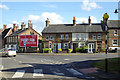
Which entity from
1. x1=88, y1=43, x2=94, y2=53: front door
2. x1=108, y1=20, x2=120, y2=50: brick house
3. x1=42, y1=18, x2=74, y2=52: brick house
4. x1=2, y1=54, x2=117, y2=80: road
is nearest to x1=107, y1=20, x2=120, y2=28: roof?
x1=108, y1=20, x2=120, y2=50: brick house

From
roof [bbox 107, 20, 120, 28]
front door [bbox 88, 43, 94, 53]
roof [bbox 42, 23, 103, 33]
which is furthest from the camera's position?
roof [bbox 42, 23, 103, 33]

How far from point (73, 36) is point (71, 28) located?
277 centimetres

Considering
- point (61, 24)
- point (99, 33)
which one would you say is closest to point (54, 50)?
point (61, 24)

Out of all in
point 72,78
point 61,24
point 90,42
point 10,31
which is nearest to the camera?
point 72,78

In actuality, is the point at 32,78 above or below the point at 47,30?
below

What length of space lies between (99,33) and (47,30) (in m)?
14.8

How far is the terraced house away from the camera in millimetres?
50688

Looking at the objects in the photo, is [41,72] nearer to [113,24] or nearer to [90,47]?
[90,47]

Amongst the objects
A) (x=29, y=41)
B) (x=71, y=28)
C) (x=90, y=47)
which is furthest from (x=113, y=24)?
(x=29, y=41)

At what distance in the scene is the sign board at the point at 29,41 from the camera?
173 ft

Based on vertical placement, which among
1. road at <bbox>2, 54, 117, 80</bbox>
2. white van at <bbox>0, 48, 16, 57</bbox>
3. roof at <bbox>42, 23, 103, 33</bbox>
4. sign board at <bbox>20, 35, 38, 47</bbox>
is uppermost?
roof at <bbox>42, 23, 103, 33</bbox>

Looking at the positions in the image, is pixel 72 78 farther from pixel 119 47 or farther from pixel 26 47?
pixel 26 47

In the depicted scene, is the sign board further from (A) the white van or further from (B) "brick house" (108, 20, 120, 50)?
(B) "brick house" (108, 20, 120, 50)

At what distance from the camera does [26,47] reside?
5391 cm
